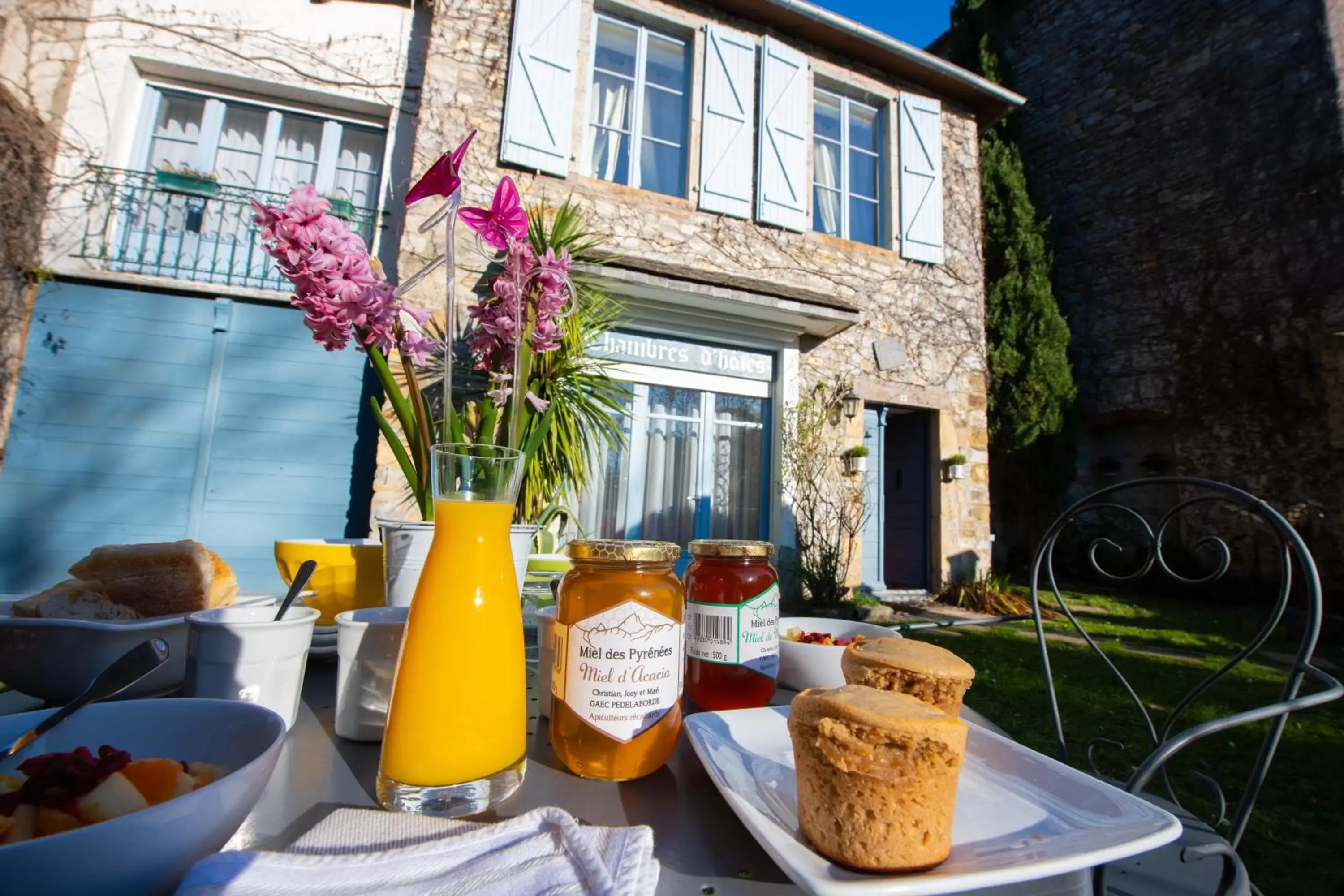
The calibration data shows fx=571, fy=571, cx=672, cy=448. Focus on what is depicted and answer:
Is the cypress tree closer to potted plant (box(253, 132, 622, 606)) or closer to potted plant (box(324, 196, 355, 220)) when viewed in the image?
potted plant (box(324, 196, 355, 220))

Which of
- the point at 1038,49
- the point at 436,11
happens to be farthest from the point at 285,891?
the point at 1038,49

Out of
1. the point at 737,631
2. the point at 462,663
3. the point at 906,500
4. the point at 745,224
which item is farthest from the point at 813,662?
the point at 906,500

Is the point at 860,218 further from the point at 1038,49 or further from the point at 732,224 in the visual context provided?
the point at 1038,49

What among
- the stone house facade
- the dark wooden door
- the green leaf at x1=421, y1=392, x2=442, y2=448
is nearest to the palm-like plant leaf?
the stone house facade

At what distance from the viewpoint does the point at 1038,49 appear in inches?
356

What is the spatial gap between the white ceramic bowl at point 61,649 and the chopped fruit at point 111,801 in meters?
0.38

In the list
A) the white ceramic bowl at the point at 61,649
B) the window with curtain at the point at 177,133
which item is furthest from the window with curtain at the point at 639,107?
the white ceramic bowl at the point at 61,649

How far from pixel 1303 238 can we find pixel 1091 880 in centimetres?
958

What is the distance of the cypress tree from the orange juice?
27.2 ft

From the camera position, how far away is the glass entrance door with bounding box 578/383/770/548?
498 cm

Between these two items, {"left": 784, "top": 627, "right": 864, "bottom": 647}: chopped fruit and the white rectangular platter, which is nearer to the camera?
the white rectangular platter

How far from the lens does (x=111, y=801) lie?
443 mm

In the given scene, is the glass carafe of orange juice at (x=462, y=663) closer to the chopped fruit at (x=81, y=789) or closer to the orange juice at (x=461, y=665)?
the orange juice at (x=461, y=665)

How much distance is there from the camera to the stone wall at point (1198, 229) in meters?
6.46
